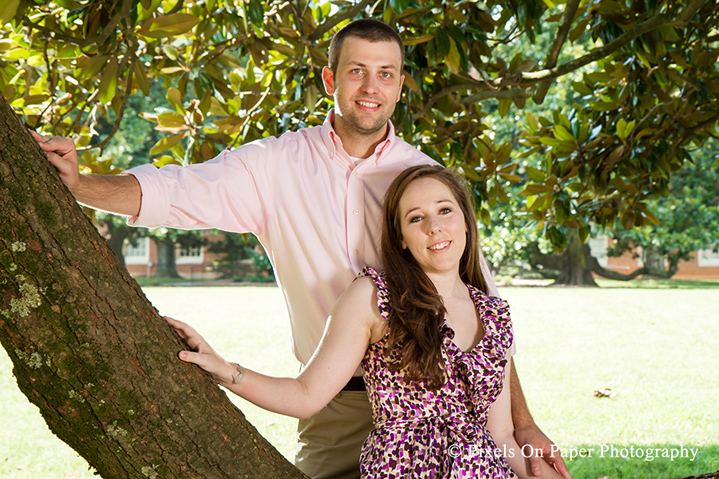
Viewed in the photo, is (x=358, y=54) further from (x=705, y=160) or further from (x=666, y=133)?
(x=705, y=160)

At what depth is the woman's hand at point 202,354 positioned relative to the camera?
1636 mm

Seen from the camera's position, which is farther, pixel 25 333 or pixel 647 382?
pixel 647 382

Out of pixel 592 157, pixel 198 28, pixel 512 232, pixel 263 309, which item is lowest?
pixel 263 309

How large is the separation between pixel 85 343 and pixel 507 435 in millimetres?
1472

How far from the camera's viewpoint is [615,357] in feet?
30.9

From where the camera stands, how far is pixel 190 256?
28906 mm

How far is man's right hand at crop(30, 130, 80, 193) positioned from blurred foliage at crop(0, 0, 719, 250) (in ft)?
4.09

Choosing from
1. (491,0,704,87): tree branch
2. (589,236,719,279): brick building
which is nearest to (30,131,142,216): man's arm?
(491,0,704,87): tree branch

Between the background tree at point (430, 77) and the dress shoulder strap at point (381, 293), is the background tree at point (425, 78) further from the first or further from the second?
the dress shoulder strap at point (381, 293)

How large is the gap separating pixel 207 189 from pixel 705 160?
19.9 m

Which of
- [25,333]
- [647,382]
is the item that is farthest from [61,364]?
[647,382]

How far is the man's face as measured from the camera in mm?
2648

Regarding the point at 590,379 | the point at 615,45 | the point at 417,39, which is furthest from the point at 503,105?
the point at 590,379

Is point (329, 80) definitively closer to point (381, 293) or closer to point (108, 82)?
point (108, 82)
